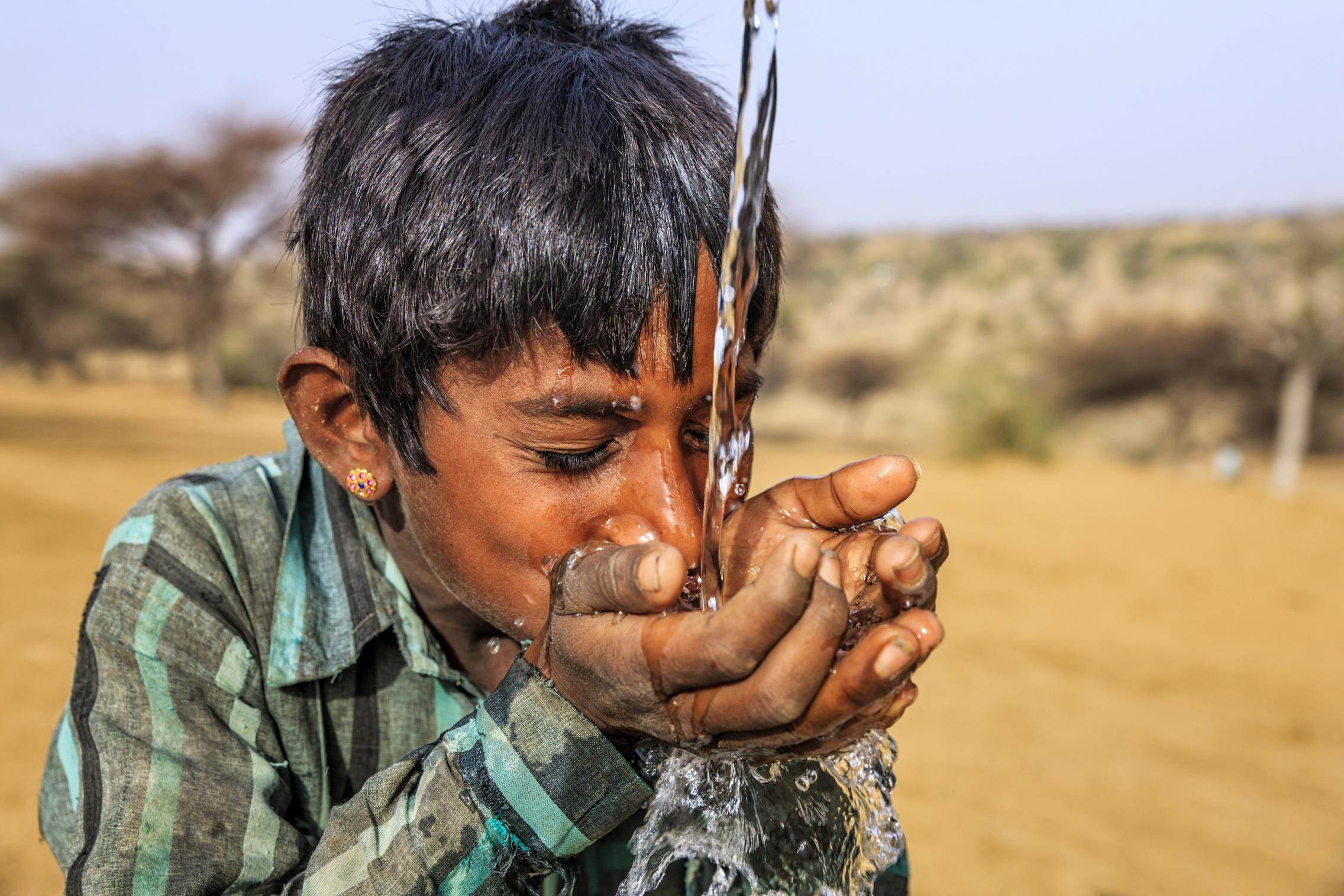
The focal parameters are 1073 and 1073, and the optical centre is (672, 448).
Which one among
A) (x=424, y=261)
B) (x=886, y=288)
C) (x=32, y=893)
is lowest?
(x=886, y=288)

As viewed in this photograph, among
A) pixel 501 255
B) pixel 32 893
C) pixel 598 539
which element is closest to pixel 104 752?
pixel 598 539

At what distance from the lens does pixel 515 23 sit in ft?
6.11

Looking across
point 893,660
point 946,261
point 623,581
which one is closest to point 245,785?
point 623,581

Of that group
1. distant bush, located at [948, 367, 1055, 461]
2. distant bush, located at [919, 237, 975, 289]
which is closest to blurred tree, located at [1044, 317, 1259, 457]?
distant bush, located at [948, 367, 1055, 461]

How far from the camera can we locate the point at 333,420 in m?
1.67

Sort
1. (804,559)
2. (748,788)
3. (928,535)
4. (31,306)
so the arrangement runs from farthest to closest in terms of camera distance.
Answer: (31,306), (748,788), (928,535), (804,559)

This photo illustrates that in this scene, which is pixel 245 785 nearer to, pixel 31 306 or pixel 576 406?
pixel 576 406

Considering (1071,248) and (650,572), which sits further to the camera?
(1071,248)

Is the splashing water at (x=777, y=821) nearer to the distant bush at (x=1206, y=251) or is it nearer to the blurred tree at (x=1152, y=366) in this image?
the blurred tree at (x=1152, y=366)

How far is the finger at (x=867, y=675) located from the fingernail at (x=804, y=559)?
11cm

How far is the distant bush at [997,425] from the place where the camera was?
12.9 meters

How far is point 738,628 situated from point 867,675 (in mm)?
134

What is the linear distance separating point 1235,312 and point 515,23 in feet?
64.5

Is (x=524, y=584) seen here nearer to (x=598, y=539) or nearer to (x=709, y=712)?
(x=598, y=539)
